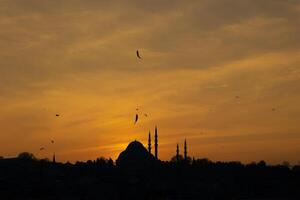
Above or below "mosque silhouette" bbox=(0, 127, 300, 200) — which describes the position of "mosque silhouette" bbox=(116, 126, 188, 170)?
above

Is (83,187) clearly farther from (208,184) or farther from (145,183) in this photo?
(208,184)

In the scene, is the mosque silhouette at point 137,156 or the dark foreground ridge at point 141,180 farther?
the mosque silhouette at point 137,156

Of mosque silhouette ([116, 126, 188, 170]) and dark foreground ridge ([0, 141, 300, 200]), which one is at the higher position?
mosque silhouette ([116, 126, 188, 170])

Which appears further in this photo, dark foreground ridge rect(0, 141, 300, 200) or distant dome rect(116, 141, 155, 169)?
distant dome rect(116, 141, 155, 169)

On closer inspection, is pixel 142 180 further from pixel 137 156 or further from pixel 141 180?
pixel 137 156

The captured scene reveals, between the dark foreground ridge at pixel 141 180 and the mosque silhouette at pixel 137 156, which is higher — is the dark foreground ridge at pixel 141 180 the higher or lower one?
the lower one
